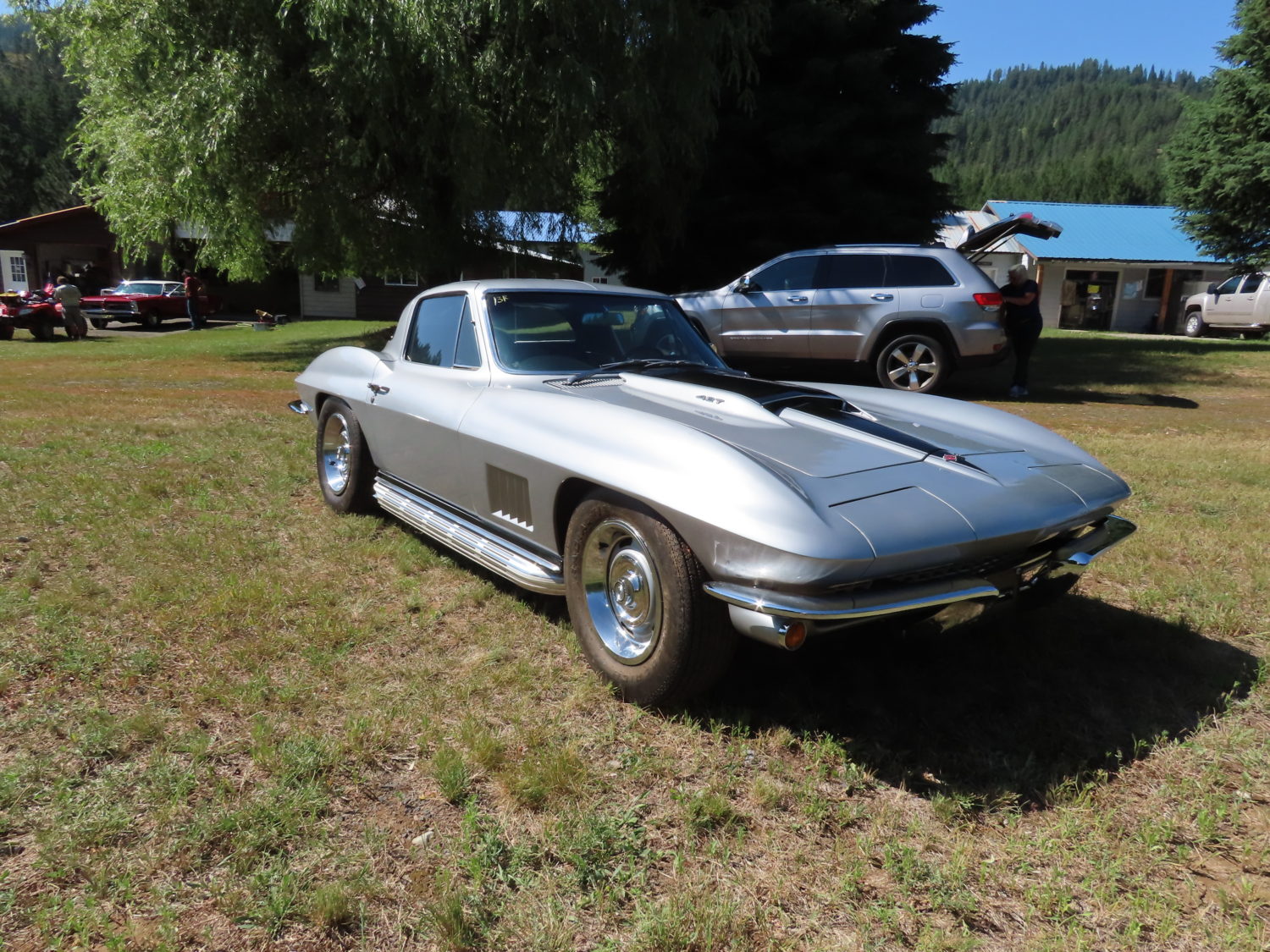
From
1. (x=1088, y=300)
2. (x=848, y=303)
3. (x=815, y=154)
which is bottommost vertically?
(x=848, y=303)

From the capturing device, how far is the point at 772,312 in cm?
1047

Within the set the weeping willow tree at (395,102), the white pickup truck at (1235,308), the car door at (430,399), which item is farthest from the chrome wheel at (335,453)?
the white pickup truck at (1235,308)

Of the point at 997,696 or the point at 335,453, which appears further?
the point at 335,453

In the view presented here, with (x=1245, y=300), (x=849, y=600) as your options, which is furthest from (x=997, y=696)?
(x=1245, y=300)

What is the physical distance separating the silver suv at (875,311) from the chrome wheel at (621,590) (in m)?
7.21

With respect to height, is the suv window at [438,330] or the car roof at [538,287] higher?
the car roof at [538,287]

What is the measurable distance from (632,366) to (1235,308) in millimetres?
24861

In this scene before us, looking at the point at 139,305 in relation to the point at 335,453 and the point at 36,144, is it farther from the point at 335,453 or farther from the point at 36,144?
the point at 36,144

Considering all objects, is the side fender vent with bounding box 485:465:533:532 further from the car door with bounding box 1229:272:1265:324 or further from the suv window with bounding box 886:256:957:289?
the car door with bounding box 1229:272:1265:324

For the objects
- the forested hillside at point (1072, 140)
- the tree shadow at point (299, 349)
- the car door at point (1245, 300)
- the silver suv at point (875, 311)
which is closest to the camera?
the silver suv at point (875, 311)

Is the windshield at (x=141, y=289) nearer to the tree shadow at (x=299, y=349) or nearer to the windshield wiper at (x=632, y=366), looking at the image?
the tree shadow at (x=299, y=349)

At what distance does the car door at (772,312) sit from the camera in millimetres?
10312

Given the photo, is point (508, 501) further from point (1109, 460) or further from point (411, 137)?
point (411, 137)

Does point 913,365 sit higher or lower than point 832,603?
higher
